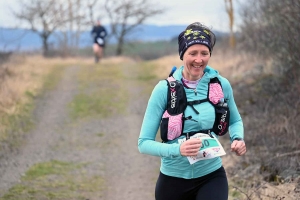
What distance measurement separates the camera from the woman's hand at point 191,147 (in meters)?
3.17

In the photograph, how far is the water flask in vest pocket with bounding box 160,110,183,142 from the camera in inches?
133

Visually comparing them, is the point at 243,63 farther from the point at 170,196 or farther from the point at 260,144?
the point at 170,196

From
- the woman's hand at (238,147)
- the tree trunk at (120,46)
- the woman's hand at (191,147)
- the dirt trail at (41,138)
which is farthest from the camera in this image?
the tree trunk at (120,46)

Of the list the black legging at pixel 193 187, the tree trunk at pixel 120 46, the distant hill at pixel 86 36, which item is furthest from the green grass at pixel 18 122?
the tree trunk at pixel 120 46

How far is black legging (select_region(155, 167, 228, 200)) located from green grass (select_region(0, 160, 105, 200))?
9.99 feet

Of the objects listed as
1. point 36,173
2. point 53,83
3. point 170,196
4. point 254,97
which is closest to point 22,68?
point 53,83

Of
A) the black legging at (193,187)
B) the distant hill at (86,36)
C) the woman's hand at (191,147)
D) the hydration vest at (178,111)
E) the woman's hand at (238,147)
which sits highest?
the hydration vest at (178,111)

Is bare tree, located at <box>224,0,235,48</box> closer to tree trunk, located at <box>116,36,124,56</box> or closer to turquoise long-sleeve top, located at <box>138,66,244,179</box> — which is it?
turquoise long-sleeve top, located at <box>138,66,244,179</box>

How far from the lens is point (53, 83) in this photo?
16.2m

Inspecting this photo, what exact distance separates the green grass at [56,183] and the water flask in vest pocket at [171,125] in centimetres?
325

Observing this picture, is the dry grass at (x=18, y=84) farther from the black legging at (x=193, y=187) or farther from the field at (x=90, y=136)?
the black legging at (x=193, y=187)

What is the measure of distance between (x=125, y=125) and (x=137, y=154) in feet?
7.34

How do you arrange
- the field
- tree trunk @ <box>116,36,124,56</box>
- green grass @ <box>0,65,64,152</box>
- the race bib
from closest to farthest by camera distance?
1. the race bib
2. the field
3. green grass @ <box>0,65,64,152</box>
4. tree trunk @ <box>116,36,124,56</box>

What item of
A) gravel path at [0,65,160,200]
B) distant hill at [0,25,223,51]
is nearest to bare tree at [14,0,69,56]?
distant hill at [0,25,223,51]
